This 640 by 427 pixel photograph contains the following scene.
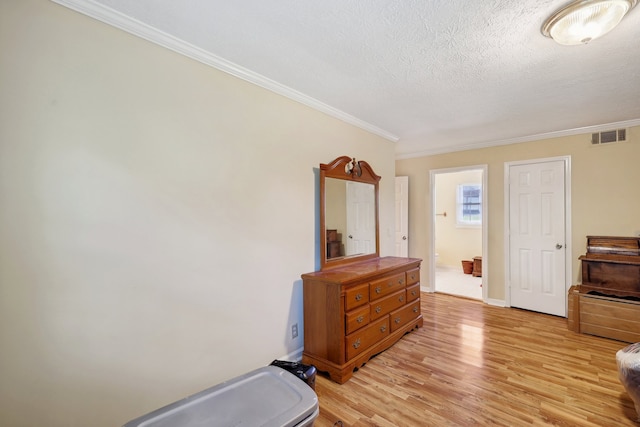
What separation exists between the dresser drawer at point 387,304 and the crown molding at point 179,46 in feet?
6.54

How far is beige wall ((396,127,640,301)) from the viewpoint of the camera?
331 centimetres

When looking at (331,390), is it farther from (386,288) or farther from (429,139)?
(429,139)

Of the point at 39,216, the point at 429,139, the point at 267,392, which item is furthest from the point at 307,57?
the point at 429,139

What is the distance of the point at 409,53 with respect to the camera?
191 centimetres

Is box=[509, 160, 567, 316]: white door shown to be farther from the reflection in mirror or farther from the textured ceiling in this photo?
the reflection in mirror

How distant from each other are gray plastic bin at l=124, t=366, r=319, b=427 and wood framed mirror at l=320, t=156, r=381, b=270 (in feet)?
5.47

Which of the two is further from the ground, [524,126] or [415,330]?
[524,126]

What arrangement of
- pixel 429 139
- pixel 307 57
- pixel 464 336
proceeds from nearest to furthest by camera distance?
pixel 307 57, pixel 464 336, pixel 429 139

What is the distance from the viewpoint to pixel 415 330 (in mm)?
3264

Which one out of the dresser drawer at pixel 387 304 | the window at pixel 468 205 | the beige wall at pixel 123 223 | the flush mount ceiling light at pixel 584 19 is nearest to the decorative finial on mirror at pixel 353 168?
the beige wall at pixel 123 223

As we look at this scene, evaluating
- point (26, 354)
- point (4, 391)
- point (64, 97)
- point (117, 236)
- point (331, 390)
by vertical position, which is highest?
point (64, 97)

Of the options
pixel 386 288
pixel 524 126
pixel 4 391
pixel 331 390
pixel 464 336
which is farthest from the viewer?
pixel 524 126

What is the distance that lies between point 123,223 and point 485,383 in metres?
2.87

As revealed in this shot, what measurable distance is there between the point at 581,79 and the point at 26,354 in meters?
4.07
